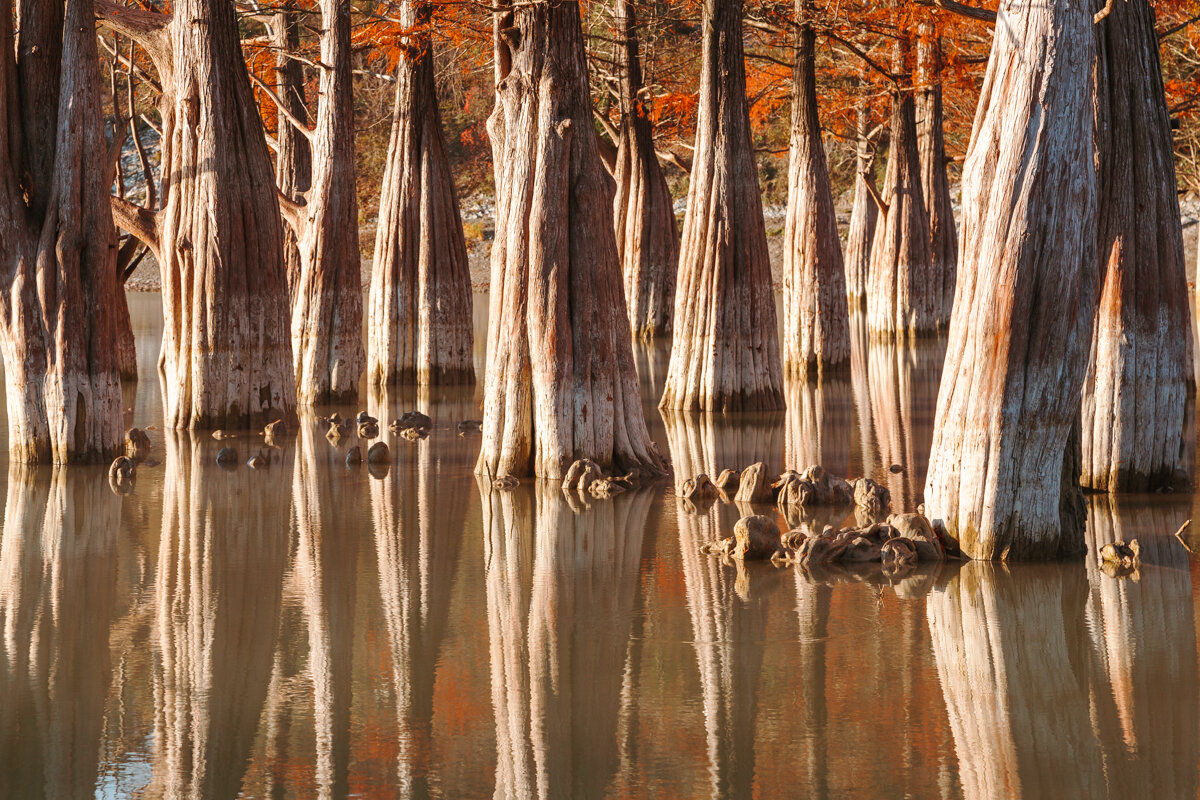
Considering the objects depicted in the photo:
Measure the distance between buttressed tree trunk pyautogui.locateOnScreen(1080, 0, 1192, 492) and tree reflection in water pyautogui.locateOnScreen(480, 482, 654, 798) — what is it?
318 centimetres

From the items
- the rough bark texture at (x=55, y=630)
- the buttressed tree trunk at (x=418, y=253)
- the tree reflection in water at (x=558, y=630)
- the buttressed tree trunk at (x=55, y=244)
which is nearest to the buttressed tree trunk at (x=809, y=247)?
the buttressed tree trunk at (x=418, y=253)

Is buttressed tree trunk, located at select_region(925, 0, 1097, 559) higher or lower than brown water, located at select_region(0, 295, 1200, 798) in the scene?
higher

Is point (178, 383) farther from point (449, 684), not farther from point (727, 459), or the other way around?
point (449, 684)

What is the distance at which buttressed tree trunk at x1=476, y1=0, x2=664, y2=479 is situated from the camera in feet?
31.3

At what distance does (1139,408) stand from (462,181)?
4992 cm

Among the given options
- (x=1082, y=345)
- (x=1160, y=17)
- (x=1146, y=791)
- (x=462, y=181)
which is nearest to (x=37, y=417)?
(x=1082, y=345)

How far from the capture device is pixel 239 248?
39.5 feet

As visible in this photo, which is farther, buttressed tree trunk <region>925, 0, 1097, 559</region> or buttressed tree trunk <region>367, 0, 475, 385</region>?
buttressed tree trunk <region>367, 0, 475, 385</region>

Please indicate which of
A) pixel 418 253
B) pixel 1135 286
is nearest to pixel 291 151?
pixel 418 253

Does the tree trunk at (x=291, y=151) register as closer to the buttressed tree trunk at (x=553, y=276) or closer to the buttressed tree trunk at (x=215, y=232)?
the buttressed tree trunk at (x=215, y=232)

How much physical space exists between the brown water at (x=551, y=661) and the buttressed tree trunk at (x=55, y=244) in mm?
1522

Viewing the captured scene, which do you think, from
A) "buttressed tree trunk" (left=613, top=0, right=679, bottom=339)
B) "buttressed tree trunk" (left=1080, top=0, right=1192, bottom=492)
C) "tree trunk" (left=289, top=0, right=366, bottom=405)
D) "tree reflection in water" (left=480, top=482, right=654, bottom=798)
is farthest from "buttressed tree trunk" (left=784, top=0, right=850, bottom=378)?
"tree reflection in water" (left=480, top=482, right=654, bottom=798)

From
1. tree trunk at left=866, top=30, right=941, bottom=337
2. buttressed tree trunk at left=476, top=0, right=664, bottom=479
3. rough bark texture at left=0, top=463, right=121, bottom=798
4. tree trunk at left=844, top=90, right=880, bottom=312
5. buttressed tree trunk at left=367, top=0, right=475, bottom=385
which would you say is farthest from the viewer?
tree trunk at left=844, top=90, right=880, bottom=312

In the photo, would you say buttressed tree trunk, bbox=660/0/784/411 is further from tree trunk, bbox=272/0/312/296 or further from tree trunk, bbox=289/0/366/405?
tree trunk, bbox=272/0/312/296
